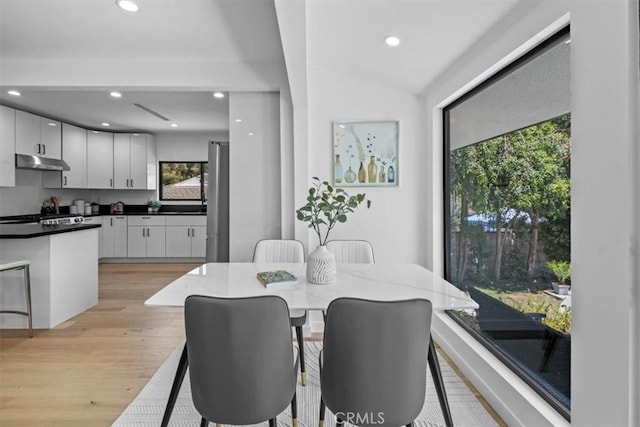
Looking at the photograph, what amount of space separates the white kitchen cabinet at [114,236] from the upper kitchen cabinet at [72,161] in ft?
2.40

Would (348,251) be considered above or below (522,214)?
below

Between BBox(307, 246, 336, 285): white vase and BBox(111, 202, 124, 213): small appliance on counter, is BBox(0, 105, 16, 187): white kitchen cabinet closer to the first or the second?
BBox(111, 202, 124, 213): small appliance on counter

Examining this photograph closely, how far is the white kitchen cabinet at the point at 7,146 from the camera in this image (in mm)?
4652

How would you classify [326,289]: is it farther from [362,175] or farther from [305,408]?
[362,175]

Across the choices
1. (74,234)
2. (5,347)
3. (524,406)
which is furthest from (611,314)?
(74,234)

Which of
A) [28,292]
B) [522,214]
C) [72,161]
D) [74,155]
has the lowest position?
[28,292]

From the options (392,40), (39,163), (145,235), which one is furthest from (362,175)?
(145,235)

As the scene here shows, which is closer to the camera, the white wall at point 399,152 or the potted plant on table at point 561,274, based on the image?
the potted plant on table at point 561,274

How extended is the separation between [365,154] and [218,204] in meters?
1.64

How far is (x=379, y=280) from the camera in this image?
7.04 feet

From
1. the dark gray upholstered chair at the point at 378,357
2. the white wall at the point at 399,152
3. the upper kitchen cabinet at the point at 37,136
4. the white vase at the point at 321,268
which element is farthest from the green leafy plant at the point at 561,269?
the upper kitchen cabinet at the point at 37,136

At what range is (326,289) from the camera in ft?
6.31

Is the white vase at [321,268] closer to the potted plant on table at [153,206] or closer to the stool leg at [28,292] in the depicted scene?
the stool leg at [28,292]

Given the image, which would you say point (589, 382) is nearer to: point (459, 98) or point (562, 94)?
point (562, 94)
